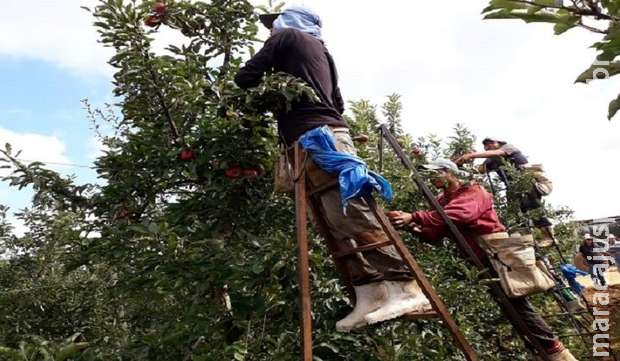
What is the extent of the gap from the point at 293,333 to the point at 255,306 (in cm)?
24

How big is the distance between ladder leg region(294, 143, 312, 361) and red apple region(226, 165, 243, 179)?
484 millimetres

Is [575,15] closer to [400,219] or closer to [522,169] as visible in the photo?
[400,219]

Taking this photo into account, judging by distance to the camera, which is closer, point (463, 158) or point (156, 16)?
point (156, 16)

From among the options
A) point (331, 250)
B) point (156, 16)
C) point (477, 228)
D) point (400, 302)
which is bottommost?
point (400, 302)

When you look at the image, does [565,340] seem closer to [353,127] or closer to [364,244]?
[353,127]

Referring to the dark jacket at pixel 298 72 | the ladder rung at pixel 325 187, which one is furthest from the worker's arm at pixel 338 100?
the ladder rung at pixel 325 187

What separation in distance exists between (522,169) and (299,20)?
3281 mm

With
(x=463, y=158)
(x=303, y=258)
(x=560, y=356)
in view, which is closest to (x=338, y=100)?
(x=303, y=258)

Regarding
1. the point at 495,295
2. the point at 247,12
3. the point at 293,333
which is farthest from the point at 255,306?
the point at 247,12

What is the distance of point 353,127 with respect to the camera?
4.34 m

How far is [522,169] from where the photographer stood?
554cm

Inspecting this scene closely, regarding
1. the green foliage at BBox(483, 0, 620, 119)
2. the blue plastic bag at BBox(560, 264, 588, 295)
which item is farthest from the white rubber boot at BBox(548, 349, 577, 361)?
the green foliage at BBox(483, 0, 620, 119)

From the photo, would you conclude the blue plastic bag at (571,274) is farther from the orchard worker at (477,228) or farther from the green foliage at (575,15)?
the green foliage at (575,15)

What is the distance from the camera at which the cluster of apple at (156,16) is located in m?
3.30
